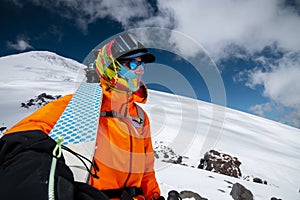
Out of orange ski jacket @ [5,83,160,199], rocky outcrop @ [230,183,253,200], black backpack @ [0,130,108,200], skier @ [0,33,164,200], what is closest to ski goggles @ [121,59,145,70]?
skier @ [0,33,164,200]

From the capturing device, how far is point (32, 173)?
2.17 feet

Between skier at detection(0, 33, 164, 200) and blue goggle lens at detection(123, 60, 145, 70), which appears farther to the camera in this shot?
blue goggle lens at detection(123, 60, 145, 70)

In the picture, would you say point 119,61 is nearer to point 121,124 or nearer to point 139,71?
point 139,71

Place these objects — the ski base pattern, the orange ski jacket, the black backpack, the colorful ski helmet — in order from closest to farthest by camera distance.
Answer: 1. the black backpack
2. the ski base pattern
3. the orange ski jacket
4. the colorful ski helmet

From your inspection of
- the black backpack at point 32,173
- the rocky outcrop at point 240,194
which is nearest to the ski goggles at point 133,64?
the black backpack at point 32,173

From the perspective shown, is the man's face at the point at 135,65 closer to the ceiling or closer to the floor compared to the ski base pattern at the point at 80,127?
closer to the ceiling

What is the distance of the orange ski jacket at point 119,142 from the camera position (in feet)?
4.40

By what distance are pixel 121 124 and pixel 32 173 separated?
95cm

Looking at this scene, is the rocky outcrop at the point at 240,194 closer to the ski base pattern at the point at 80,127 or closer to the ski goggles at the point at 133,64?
the ski goggles at the point at 133,64

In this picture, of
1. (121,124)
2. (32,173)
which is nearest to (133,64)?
(121,124)

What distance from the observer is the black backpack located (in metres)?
0.62

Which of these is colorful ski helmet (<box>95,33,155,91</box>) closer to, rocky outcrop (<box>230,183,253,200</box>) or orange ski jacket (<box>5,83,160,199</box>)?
orange ski jacket (<box>5,83,160,199</box>)

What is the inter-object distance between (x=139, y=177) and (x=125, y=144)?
0.36m

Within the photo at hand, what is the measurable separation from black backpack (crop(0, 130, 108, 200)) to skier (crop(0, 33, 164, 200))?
0.20 m
